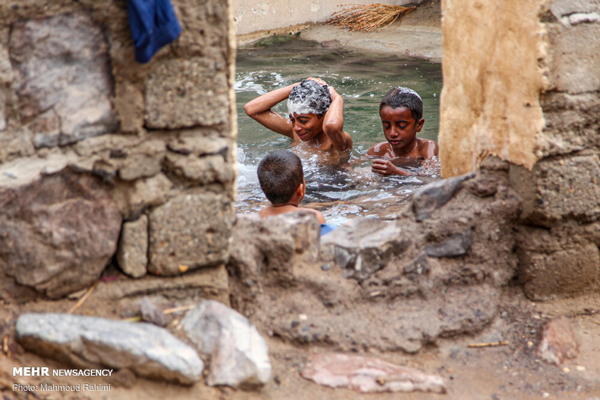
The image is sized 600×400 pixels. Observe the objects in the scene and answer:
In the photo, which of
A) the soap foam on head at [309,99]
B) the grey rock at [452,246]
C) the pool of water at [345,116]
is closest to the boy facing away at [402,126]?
the pool of water at [345,116]

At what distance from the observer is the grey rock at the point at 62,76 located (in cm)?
175

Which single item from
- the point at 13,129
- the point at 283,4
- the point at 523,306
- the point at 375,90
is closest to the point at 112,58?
the point at 13,129

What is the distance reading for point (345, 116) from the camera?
284 inches

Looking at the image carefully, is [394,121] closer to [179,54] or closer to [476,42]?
[476,42]

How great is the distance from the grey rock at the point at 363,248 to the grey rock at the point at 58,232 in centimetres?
91

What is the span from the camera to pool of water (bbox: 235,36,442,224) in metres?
4.59

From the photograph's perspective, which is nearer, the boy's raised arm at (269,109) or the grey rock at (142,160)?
the grey rock at (142,160)

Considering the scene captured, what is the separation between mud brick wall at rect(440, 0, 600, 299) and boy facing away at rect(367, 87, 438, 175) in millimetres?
2104

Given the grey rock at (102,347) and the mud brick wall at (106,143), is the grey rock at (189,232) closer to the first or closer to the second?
the mud brick wall at (106,143)

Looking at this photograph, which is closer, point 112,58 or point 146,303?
point 112,58

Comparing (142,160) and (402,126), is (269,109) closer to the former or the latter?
(402,126)


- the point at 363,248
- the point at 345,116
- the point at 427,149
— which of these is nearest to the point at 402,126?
the point at 427,149

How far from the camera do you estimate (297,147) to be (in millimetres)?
5504

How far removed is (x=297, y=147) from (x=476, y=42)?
3.03m
